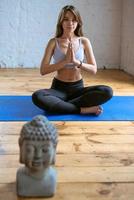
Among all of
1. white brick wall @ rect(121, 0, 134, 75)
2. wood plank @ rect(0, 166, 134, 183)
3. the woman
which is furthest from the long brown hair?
white brick wall @ rect(121, 0, 134, 75)

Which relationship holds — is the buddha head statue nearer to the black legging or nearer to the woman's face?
the black legging

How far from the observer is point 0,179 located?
1330mm

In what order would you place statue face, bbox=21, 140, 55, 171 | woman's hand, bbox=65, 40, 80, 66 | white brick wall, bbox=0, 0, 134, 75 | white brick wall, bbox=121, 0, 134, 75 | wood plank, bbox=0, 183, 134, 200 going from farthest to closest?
white brick wall, bbox=0, 0, 134, 75
white brick wall, bbox=121, 0, 134, 75
woman's hand, bbox=65, 40, 80, 66
wood plank, bbox=0, 183, 134, 200
statue face, bbox=21, 140, 55, 171

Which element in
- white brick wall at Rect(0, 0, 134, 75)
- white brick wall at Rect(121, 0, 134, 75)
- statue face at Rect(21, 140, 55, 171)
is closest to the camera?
statue face at Rect(21, 140, 55, 171)

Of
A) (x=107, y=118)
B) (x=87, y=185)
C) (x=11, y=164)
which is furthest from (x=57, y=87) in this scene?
(x=87, y=185)

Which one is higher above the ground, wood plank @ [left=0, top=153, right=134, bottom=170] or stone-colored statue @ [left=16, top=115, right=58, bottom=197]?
stone-colored statue @ [left=16, top=115, right=58, bottom=197]

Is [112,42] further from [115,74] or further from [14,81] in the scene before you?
[14,81]

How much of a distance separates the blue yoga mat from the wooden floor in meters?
0.10

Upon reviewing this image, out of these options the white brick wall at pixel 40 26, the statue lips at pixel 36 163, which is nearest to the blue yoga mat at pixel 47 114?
the statue lips at pixel 36 163

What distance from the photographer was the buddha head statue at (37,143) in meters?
1.10

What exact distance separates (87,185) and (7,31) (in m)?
3.37

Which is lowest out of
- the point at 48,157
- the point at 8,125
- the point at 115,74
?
the point at 115,74

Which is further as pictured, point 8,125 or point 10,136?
point 8,125

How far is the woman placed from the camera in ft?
7.36
